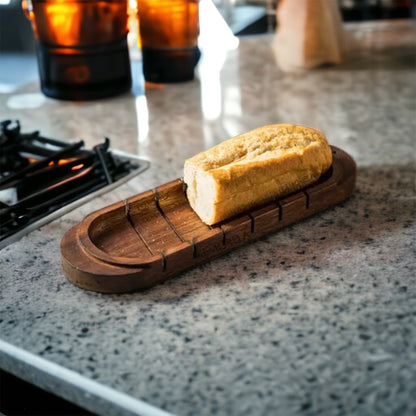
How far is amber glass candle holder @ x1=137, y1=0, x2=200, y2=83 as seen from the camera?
1370 millimetres

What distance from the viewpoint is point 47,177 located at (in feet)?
2.99

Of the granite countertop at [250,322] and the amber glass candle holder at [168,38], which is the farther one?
the amber glass candle holder at [168,38]

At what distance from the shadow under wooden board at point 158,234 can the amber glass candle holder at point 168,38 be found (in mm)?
764

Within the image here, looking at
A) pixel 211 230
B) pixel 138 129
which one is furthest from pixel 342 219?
pixel 138 129

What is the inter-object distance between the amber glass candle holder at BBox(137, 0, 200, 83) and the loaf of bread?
2.33 ft

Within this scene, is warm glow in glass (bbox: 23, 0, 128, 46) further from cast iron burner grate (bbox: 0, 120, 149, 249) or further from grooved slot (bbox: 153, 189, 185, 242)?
grooved slot (bbox: 153, 189, 185, 242)

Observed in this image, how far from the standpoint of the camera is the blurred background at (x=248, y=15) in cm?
259

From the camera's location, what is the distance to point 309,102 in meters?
1.34

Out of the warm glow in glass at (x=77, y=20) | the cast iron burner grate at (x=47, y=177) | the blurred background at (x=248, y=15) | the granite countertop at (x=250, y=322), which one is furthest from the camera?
the blurred background at (x=248, y=15)

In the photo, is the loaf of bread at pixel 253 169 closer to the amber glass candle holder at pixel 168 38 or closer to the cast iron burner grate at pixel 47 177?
the cast iron burner grate at pixel 47 177

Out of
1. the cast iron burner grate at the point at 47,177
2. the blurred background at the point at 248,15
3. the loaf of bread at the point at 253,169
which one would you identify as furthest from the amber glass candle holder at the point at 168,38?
the blurred background at the point at 248,15

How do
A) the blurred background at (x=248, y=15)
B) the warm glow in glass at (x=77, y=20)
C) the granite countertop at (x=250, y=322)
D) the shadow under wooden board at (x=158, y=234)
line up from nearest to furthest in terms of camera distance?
the granite countertop at (x=250, y=322)
the shadow under wooden board at (x=158, y=234)
the warm glow in glass at (x=77, y=20)
the blurred background at (x=248, y=15)

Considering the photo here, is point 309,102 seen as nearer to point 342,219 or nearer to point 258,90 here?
point 258,90

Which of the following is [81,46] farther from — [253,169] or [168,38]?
[253,169]
